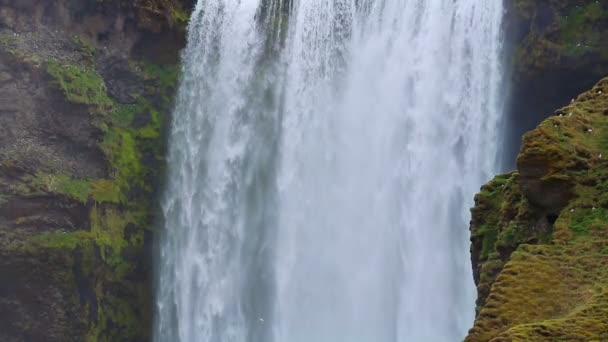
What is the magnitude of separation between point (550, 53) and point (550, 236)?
17320 mm

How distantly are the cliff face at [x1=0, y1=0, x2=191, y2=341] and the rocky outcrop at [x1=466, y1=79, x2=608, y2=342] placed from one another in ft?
63.0

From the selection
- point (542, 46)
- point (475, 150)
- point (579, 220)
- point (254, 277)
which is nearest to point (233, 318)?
point (254, 277)

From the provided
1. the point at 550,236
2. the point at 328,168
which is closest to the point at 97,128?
the point at 328,168

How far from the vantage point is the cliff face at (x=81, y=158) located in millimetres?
28250

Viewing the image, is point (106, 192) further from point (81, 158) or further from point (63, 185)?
point (63, 185)

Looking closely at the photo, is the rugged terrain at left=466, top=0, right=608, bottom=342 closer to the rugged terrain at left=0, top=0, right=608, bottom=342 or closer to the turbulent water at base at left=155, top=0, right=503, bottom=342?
the turbulent water at base at left=155, top=0, right=503, bottom=342

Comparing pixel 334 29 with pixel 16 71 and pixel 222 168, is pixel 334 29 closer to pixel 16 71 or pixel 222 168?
pixel 222 168

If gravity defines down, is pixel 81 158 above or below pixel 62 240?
above

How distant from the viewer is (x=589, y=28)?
2591cm

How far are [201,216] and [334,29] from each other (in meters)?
8.61

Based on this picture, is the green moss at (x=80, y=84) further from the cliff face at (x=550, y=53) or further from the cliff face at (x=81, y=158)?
the cliff face at (x=550, y=53)

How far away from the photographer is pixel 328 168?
30719 mm

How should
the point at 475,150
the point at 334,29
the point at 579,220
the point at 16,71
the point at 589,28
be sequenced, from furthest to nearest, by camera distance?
the point at 334,29 < the point at 16,71 < the point at 475,150 < the point at 589,28 < the point at 579,220

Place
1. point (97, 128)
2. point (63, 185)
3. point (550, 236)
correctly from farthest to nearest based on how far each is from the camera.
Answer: point (97, 128), point (63, 185), point (550, 236)
